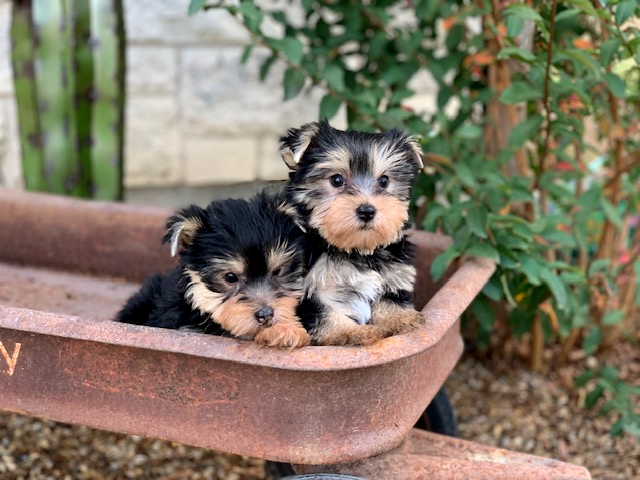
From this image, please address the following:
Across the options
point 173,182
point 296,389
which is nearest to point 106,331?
point 296,389

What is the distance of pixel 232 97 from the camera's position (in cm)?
548

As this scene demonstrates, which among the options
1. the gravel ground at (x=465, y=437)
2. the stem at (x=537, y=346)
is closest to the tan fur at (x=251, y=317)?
the gravel ground at (x=465, y=437)

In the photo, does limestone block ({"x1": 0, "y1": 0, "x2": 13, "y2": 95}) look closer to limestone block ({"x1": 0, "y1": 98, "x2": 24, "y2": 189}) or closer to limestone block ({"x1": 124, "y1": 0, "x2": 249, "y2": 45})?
limestone block ({"x1": 0, "y1": 98, "x2": 24, "y2": 189})

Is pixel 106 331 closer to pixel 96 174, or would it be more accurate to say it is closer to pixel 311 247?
pixel 311 247

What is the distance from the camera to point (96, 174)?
13.6 ft

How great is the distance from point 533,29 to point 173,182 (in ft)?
10.0

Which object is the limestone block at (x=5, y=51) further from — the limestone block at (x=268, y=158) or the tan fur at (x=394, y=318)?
the tan fur at (x=394, y=318)

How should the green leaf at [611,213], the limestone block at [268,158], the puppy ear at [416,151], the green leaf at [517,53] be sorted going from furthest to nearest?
the limestone block at [268,158]
the green leaf at [611,213]
the green leaf at [517,53]
the puppy ear at [416,151]

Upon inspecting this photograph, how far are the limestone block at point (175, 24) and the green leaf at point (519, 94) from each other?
2.77 metres

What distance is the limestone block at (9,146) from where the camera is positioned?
16.6ft

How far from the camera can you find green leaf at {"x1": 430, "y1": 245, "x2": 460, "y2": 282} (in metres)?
2.76

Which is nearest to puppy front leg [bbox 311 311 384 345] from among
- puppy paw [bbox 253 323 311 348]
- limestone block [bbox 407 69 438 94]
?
puppy paw [bbox 253 323 311 348]

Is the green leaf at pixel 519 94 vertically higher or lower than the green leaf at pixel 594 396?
higher

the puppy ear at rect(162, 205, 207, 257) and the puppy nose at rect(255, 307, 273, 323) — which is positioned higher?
the puppy ear at rect(162, 205, 207, 257)
